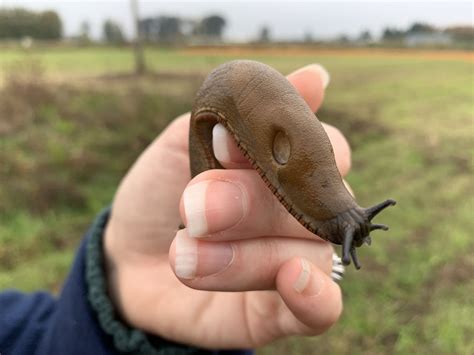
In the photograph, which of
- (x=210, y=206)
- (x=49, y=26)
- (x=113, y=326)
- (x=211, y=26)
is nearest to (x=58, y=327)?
(x=113, y=326)

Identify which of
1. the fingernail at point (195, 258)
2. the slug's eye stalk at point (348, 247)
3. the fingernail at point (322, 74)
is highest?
the fingernail at point (322, 74)

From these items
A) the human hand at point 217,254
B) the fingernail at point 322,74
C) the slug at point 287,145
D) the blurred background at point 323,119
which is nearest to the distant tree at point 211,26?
the blurred background at point 323,119

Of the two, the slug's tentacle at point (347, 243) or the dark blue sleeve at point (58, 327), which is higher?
the slug's tentacle at point (347, 243)

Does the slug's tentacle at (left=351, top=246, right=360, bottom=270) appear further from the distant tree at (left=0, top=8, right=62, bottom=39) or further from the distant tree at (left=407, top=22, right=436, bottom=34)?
the distant tree at (left=0, top=8, right=62, bottom=39)

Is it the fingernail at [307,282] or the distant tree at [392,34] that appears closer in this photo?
the fingernail at [307,282]

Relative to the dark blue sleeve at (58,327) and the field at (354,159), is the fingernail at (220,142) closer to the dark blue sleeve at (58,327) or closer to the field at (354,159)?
the dark blue sleeve at (58,327)

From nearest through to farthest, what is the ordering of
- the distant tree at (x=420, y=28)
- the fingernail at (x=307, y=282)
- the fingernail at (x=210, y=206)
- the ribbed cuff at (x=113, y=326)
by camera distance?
1. the fingernail at (x=210, y=206)
2. the fingernail at (x=307, y=282)
3. the ribbed cuff at (x=113, y=326)
4. the distant tree at (x=420, y=28)
